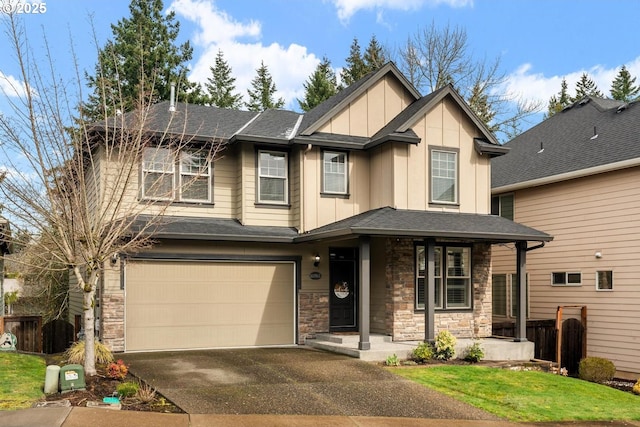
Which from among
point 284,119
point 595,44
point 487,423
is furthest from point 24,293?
point 595,44

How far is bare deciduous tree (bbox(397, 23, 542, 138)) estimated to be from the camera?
1102 inches

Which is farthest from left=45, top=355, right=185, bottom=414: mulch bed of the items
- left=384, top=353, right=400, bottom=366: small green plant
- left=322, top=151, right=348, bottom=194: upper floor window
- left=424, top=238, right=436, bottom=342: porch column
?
left=322, top=151, right=348, bottom=194: upper floor window

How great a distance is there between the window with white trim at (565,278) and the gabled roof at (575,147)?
2675 millimetres

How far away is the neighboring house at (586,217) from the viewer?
49.9 ft

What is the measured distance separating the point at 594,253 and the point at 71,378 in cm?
1329

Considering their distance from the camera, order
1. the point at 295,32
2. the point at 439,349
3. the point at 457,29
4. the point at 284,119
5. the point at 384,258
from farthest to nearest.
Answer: the point at 295,32 < the point at 457,29 < the point at 284,119 < the point at 384,258 < the point at 439,349

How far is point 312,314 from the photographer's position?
1526cm

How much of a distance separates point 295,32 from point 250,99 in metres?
10.6

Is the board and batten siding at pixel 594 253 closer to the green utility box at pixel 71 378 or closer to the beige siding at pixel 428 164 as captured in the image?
the beige siding at pixel 428 164

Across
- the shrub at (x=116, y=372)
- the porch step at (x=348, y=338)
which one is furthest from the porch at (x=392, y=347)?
the shrub at (x=116, y=372)

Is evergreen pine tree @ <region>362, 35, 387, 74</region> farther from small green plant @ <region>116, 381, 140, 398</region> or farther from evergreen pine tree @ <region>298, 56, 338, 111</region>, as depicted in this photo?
small green plant @ <region>116, 381, 140, 398</region>

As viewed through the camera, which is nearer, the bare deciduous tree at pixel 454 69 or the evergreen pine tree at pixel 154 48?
the bare deciduous tree at pixel 454 69

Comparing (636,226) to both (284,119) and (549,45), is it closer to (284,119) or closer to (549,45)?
(284,119)

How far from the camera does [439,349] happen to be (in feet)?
42.7
